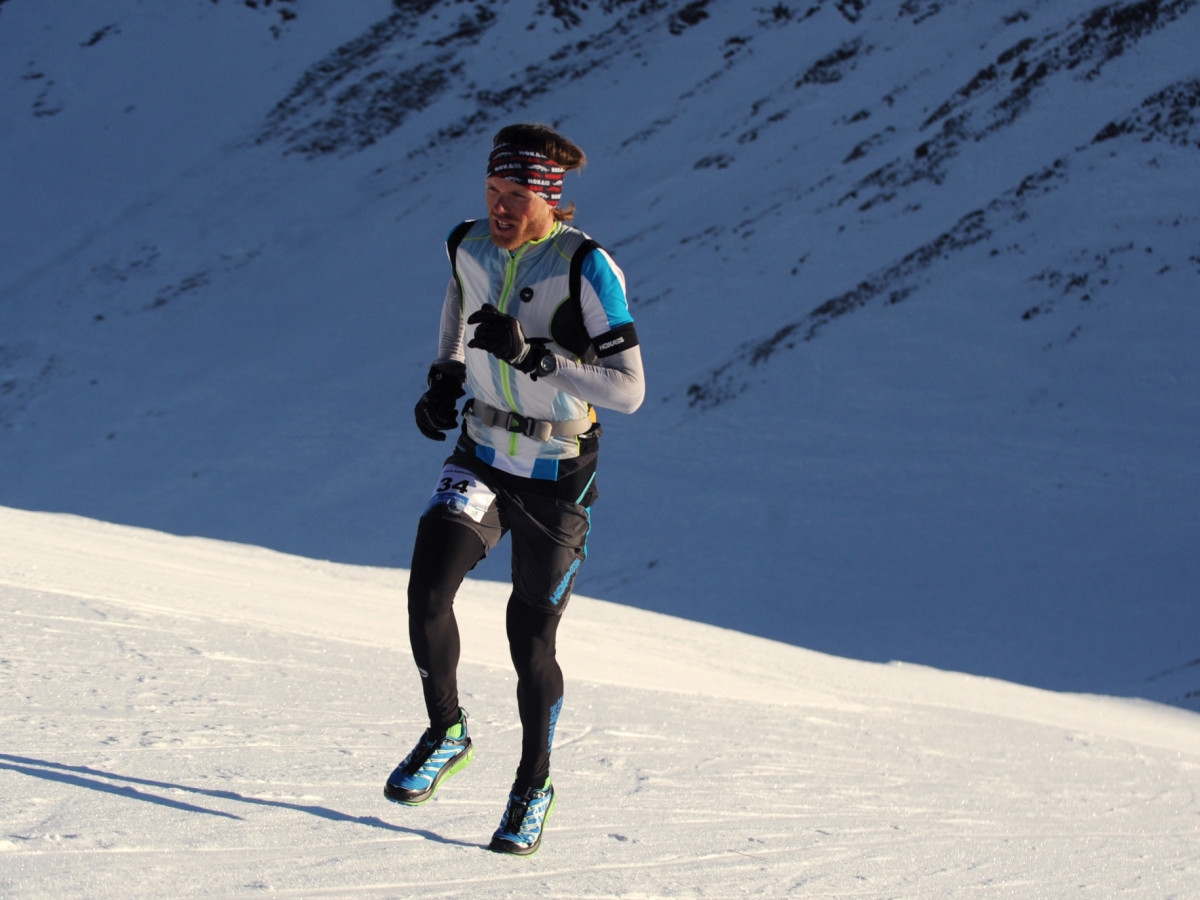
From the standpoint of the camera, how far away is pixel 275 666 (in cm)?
530

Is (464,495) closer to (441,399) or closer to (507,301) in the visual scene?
(441,399)

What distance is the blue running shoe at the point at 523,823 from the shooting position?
3.37 m

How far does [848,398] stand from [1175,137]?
27.0 feet

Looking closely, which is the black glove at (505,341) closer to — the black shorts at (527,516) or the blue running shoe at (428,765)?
the black shorts at (527,516)

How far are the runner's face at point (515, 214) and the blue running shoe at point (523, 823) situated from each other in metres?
1.68

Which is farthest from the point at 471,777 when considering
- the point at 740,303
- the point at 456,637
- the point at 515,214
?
the point at 740,303

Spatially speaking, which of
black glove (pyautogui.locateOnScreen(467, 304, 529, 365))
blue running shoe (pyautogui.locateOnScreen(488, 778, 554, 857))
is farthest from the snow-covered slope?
black glove (pyautogui.locateOnScreen(467, 304, 529, 365))

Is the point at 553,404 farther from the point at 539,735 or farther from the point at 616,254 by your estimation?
the point at 616,254

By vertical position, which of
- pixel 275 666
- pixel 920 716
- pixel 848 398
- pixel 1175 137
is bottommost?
pixel 848 398

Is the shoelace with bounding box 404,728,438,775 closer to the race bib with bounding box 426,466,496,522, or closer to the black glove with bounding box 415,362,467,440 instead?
the race bib with bounding box 426,466,496,522

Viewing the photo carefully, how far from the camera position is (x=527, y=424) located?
3.53 metres

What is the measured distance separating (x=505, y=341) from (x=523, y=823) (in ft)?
4.69

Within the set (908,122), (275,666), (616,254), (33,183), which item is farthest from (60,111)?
(275,666)

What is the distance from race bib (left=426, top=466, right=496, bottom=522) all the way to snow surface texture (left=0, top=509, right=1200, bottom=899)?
99cm
